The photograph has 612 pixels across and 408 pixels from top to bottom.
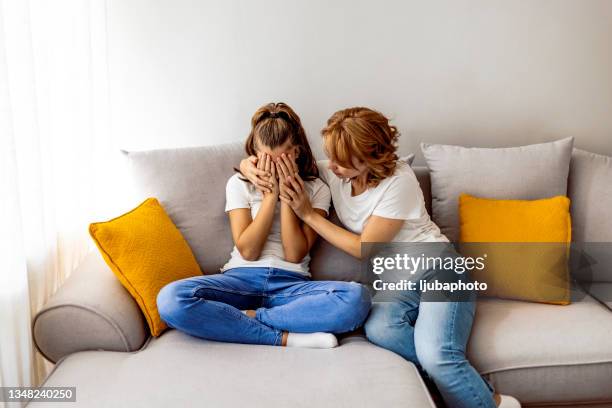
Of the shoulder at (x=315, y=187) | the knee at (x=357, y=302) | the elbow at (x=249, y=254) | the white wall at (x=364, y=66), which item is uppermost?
the white wall at (x=364, y=66)

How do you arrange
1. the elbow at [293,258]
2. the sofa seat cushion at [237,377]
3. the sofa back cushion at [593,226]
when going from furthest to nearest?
the sofa back cushion at [593,226]
the elbow at [293,258]
the sofa seat cushion at [237,377]

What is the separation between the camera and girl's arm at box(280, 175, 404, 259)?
2016mm

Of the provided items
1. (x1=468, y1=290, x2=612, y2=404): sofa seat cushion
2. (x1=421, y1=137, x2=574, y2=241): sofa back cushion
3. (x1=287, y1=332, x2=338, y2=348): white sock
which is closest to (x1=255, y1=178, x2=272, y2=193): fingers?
(x1=287, y1=332, x2=338, y2=348): white sock

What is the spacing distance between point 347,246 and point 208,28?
1.07 meters

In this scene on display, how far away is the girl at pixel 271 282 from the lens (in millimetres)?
1846

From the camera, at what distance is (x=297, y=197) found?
2.07m

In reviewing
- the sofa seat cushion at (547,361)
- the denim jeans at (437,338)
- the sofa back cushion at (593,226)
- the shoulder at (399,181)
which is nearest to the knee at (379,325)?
the denim jeans at (437,338)

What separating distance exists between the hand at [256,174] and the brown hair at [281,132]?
68mm

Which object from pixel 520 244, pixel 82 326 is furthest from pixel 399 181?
pixel 82 326

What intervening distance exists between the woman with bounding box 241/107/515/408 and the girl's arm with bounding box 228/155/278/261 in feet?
0.12

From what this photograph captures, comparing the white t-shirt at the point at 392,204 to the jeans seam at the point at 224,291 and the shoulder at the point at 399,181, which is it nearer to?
the shoulder at the point at 399,181

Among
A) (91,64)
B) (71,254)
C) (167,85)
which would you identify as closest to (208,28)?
(167,85)

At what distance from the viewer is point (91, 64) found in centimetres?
238

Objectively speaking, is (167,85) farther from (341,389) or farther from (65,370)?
(341,389)
